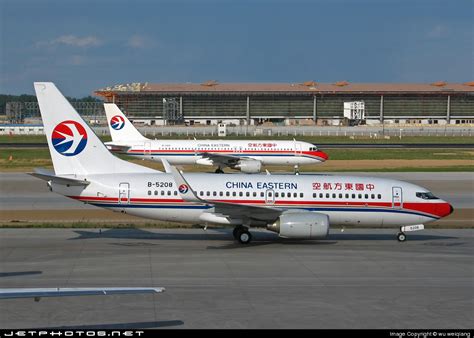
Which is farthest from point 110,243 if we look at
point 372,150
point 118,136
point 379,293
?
point 372,150

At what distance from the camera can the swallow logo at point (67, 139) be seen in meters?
31.8

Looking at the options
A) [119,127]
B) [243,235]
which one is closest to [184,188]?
[243,235]

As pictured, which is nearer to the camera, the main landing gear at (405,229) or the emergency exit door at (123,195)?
the emergency exit door at (123,195)

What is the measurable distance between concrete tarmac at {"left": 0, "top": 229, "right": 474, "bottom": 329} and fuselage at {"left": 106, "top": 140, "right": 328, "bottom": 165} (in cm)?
3312

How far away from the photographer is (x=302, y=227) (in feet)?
99.2

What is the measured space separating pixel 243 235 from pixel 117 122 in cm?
4279

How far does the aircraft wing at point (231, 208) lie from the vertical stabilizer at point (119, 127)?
135ft

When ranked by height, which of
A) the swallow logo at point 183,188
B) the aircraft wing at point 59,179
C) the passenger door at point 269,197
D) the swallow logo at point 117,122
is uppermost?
the swallow logo at point 117,122

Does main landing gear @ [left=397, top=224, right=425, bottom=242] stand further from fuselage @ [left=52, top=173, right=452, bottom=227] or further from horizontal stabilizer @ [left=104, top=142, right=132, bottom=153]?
horizontal stabilizer @ [left=104, top=142, right=132, bottom=153]

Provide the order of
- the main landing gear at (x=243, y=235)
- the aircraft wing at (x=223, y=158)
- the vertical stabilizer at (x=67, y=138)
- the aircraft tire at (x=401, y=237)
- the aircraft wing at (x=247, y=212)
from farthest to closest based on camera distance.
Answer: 1. the aircraft wing at (x=223, y=158)
2. the aircraft tire at (x=401, y=237)
3. the vertical stabilizer at (x=67, y=138)
4. the main landing gear at (x=243, y=235)
5. the aircraft wing at (x=247, y=212)

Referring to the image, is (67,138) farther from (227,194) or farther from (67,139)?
(227,194)

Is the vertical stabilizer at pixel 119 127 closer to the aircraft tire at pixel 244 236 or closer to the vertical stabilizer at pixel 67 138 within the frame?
the vertical stabilizer at pixel 67 138

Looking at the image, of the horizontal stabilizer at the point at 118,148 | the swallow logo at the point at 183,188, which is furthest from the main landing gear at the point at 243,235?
the horizontal stabilizer at the point at 118,148

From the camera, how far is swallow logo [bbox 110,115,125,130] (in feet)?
237
